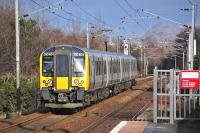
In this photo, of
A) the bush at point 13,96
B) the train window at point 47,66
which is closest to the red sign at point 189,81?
the train window at point 47,66

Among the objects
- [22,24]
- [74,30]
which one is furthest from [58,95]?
[74,30]

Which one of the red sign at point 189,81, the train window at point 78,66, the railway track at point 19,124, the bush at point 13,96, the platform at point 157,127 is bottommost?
the railway track at point 19,124

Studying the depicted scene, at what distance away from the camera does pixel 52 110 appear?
24.5m

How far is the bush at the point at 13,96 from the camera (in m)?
23.6

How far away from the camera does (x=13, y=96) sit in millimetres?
24297

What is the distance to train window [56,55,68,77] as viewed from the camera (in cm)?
2303

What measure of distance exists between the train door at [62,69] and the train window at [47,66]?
24 cm

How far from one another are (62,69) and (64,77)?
1.43ft

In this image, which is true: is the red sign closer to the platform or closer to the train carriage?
the platform

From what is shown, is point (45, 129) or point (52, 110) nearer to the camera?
point (45, 129)

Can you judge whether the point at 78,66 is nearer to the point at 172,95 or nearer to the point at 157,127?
the point at 172,95

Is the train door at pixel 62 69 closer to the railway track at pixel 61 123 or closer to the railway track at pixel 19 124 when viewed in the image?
the railway track at pixel 61 123

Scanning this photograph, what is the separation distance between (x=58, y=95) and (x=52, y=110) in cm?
208

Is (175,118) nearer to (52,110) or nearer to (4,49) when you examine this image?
(52,110)
